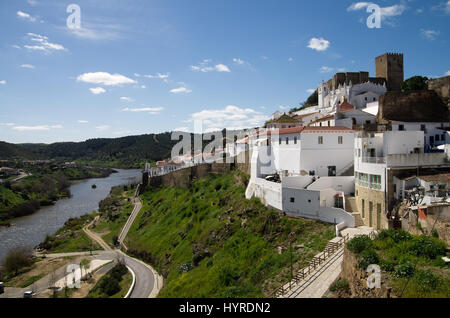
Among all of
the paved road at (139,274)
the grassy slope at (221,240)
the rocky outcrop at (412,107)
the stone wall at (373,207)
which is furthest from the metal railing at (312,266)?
the rocky outcrop at (412,107)

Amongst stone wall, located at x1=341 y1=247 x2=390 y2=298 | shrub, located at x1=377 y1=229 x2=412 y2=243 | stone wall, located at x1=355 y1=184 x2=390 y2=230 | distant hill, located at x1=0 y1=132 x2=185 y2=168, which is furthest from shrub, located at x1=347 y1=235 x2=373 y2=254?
distant hill, located at x1=0 y1=132 x2=185 y2=168

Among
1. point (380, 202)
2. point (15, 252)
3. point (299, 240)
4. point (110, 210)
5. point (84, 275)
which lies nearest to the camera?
point (380, 202)

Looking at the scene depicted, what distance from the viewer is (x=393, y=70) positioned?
4506 cm

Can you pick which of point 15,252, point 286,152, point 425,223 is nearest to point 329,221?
point 425,223

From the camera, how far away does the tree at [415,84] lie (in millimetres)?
39128

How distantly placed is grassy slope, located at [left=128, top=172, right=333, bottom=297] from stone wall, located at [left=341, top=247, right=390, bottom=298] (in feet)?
10.6

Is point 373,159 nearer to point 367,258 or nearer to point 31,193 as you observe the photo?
point 367,258

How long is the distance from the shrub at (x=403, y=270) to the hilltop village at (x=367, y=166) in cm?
391

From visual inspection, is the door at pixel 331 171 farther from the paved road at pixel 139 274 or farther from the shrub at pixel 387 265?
the paved road at pixel 139 274

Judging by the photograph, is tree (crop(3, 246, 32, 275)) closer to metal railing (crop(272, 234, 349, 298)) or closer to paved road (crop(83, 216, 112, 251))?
paved road (crop(83, 216, 112, 251))

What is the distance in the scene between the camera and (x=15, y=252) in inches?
1312

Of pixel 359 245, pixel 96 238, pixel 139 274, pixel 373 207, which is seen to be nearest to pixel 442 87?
pixel 373 207
